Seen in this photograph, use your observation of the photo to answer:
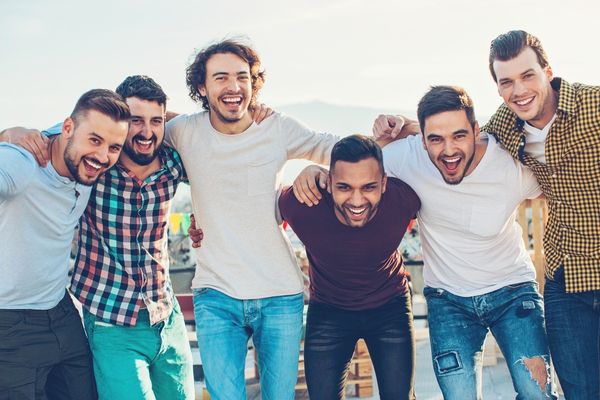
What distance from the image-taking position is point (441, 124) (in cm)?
379

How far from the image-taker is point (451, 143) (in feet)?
12.3

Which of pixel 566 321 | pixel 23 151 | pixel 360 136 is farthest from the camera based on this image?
pixel 360 136

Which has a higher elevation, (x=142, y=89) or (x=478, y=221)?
(x=142, y=89)

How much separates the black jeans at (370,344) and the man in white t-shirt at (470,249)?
20 centimetres

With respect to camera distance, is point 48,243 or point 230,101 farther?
point 230,101

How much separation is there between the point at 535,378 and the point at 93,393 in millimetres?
2255

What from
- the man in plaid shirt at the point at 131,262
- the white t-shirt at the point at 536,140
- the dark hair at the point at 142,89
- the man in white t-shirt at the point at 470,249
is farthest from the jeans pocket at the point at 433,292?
the dark hair at the point at 142,89

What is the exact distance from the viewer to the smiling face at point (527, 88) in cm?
368

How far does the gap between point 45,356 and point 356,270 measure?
1.60 meters

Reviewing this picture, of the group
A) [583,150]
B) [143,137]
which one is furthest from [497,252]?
[143,137]

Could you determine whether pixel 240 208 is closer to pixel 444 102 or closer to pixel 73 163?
pixel 73 163

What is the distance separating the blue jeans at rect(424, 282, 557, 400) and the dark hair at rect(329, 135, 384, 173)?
2.76 ft

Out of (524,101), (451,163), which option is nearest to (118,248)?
(451,163)

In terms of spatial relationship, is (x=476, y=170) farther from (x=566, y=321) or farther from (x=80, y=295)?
(x=80, y=295)
